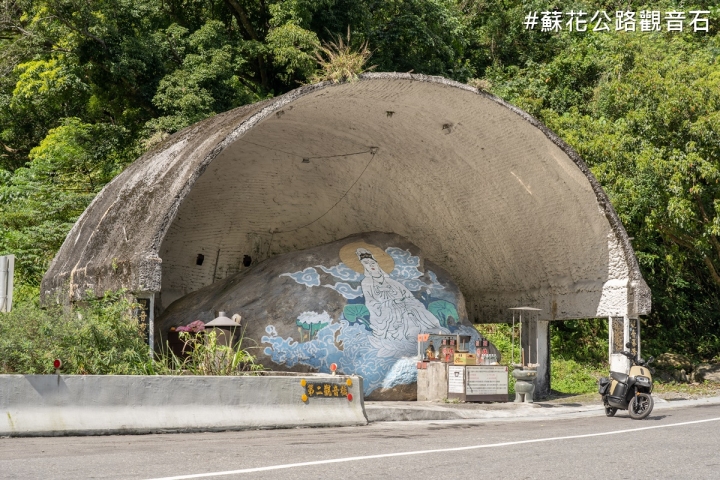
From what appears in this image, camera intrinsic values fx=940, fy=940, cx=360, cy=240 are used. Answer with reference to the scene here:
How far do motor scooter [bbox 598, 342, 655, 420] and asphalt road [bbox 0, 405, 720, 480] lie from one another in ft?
7.03

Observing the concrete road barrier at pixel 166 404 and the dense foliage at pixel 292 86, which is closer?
the concrete road barrier at pixel 166 404

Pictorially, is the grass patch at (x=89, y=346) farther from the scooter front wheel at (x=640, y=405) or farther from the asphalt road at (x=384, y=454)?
the scooter front wheel at (x=640, y=405)

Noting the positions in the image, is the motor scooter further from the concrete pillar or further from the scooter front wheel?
Result: the concrete pillar

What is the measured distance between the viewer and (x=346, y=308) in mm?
19062

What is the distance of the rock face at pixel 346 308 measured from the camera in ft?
60.5

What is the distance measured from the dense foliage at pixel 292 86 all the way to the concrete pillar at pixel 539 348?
4208 mm

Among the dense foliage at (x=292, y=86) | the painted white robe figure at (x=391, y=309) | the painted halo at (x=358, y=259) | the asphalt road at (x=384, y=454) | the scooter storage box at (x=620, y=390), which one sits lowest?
the asphalt road at (x=384, y=454)

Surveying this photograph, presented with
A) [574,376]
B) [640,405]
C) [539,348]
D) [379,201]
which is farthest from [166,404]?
[574,376]

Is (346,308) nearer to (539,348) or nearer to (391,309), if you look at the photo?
(391,309)

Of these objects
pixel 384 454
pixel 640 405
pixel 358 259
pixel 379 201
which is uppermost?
pixel 379 201

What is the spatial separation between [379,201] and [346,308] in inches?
146

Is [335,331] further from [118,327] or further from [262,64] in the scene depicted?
[262,64]

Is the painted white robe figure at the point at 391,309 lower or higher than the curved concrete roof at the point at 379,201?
lower

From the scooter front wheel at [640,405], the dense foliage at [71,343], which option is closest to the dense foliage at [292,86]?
the scooter front wheel at [640,405]
